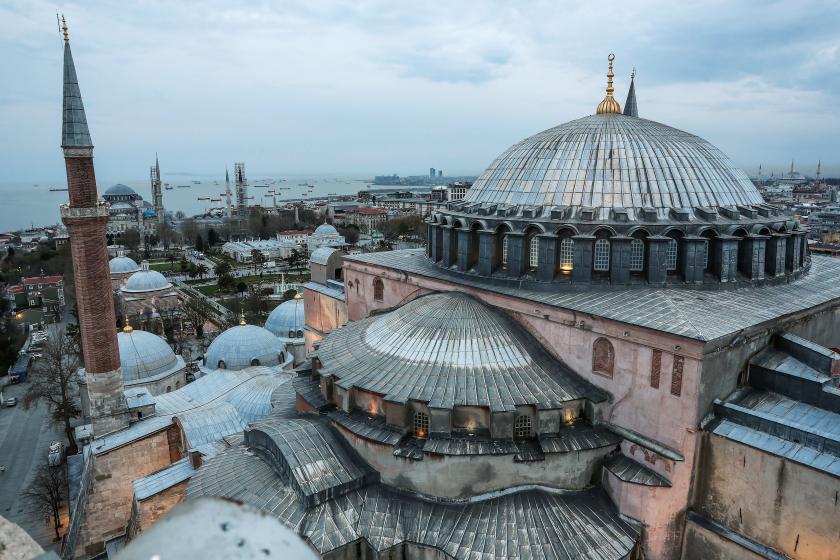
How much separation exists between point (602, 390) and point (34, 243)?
93.9 metres

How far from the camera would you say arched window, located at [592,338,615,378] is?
13438mm

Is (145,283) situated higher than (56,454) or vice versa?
(145,283)

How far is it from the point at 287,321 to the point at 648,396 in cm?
2392

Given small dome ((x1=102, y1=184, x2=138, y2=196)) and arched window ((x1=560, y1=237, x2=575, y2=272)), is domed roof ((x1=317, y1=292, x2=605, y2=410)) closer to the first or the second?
arched window ((x1=560, y1=237, x2=575, y2=272))

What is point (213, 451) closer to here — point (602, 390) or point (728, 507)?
point (602, 390)

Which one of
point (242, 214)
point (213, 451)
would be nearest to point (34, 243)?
point (242, 214)

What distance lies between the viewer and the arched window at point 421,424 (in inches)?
518

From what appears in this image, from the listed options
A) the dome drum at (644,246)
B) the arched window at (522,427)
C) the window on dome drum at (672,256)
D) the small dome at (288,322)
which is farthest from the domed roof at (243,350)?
the window on dome drum at (672,256)

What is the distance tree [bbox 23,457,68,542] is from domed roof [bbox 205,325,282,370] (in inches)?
297

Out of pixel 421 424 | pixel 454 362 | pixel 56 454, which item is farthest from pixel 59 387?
pixel 454 362

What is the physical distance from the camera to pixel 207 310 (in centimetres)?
4647

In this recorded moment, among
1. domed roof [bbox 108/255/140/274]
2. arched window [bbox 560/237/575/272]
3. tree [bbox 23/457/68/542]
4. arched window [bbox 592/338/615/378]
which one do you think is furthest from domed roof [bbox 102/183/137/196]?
arched window [bbox 592/338/615/378]

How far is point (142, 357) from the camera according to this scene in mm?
26688

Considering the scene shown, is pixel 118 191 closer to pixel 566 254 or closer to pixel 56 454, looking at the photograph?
pixel 56 454
